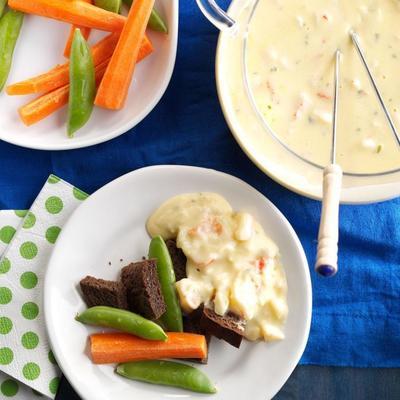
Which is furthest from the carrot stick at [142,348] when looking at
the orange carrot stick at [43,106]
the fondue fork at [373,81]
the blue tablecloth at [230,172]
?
the fondue fork at [373,81]

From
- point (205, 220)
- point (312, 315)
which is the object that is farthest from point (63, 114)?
point (312, 315)

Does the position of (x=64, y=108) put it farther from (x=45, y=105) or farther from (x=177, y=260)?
(x=177, y=260)

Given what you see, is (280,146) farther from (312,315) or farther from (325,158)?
(312,315)

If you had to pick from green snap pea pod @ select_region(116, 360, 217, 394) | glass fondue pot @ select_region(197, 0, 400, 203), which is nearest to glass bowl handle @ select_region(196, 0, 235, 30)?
glass fondue pot @ select_region(197, 0, 400, 203)

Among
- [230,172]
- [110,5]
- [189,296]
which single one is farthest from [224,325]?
[110,5]

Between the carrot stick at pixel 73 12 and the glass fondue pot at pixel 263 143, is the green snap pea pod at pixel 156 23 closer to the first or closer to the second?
the carrot stick at pixel 73 12

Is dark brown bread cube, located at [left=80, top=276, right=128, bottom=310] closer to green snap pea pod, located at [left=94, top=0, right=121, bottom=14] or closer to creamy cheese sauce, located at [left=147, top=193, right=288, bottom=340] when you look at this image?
creamy cheese sauce, located at [left=147, top=193, right=288, bottom=340]
